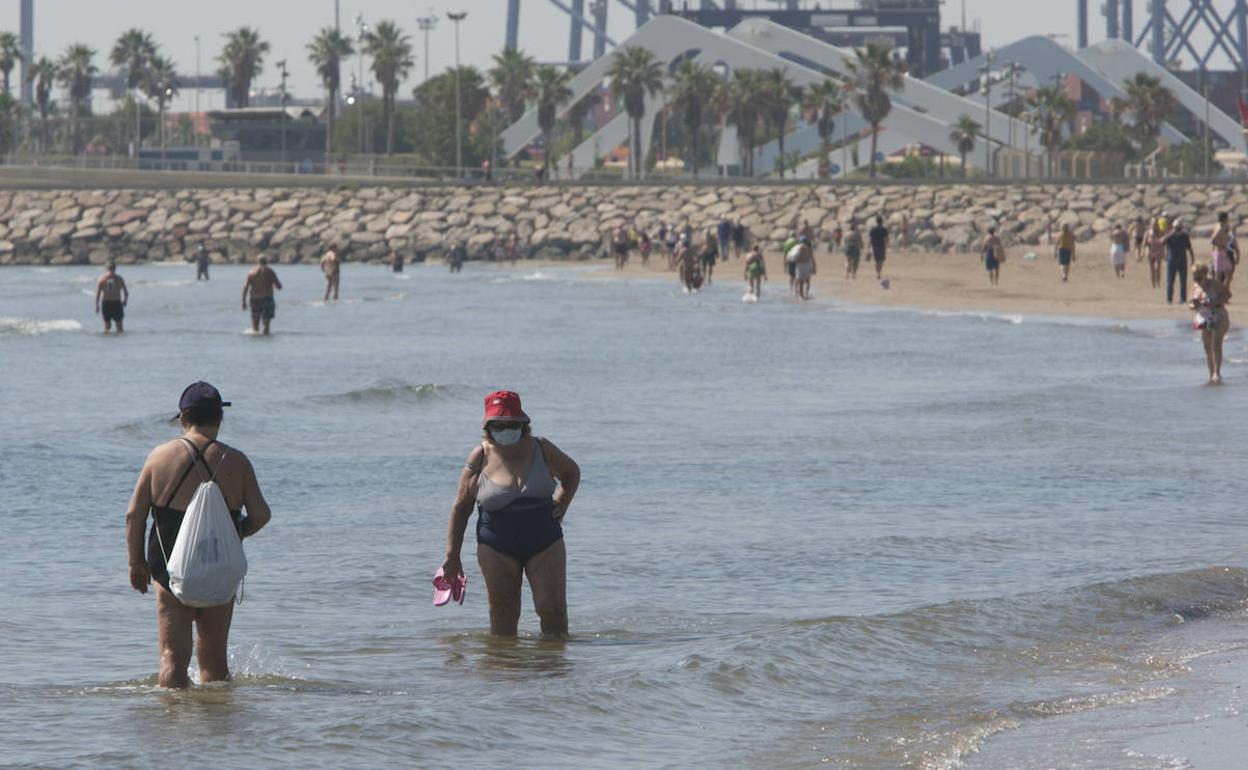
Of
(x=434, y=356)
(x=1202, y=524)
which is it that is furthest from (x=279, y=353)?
(x=1202, y=524)

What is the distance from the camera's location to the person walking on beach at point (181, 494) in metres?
6.83

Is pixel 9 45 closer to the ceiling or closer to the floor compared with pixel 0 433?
closer to the ceiling

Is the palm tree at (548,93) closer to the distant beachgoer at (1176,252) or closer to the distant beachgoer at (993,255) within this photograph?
the distant beachgoer at (993,255)

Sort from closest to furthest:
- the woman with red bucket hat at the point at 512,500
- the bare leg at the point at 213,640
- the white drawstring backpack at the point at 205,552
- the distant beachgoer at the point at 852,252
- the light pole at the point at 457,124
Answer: the white drawstring backpack at the point at 205,552, the bare leg at the point at 213,640, the woman with red bucket hat at the point at 512,500, the distant beachgoer at the point at 852,252, the light pole at the point at 457,124

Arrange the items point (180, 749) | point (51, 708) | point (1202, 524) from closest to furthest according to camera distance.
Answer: point (180, 749), point (51, 708), point (1202, 524)

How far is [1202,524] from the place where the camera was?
1217cm

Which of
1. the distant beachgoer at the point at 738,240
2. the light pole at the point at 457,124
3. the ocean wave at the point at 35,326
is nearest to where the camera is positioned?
the ocean wave at the point at 35,326

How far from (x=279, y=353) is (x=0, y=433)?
1084cm

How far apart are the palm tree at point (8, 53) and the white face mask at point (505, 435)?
134503 mm

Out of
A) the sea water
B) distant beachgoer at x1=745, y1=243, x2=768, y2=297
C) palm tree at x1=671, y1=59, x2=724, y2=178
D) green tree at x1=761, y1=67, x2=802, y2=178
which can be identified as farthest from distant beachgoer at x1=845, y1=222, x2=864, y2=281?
green tree at x1=761, y1=67, x2=802, y2=178

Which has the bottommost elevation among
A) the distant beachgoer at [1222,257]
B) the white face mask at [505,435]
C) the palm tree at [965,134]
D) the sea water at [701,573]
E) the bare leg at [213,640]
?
the sea water at [701,573]

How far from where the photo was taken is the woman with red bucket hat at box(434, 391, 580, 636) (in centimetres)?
776

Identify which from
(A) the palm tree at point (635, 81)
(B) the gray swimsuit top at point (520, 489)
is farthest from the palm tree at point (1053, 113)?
(B) the gray swimsuit top at point (520, 489)

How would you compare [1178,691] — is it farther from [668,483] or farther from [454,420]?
[454,420]
